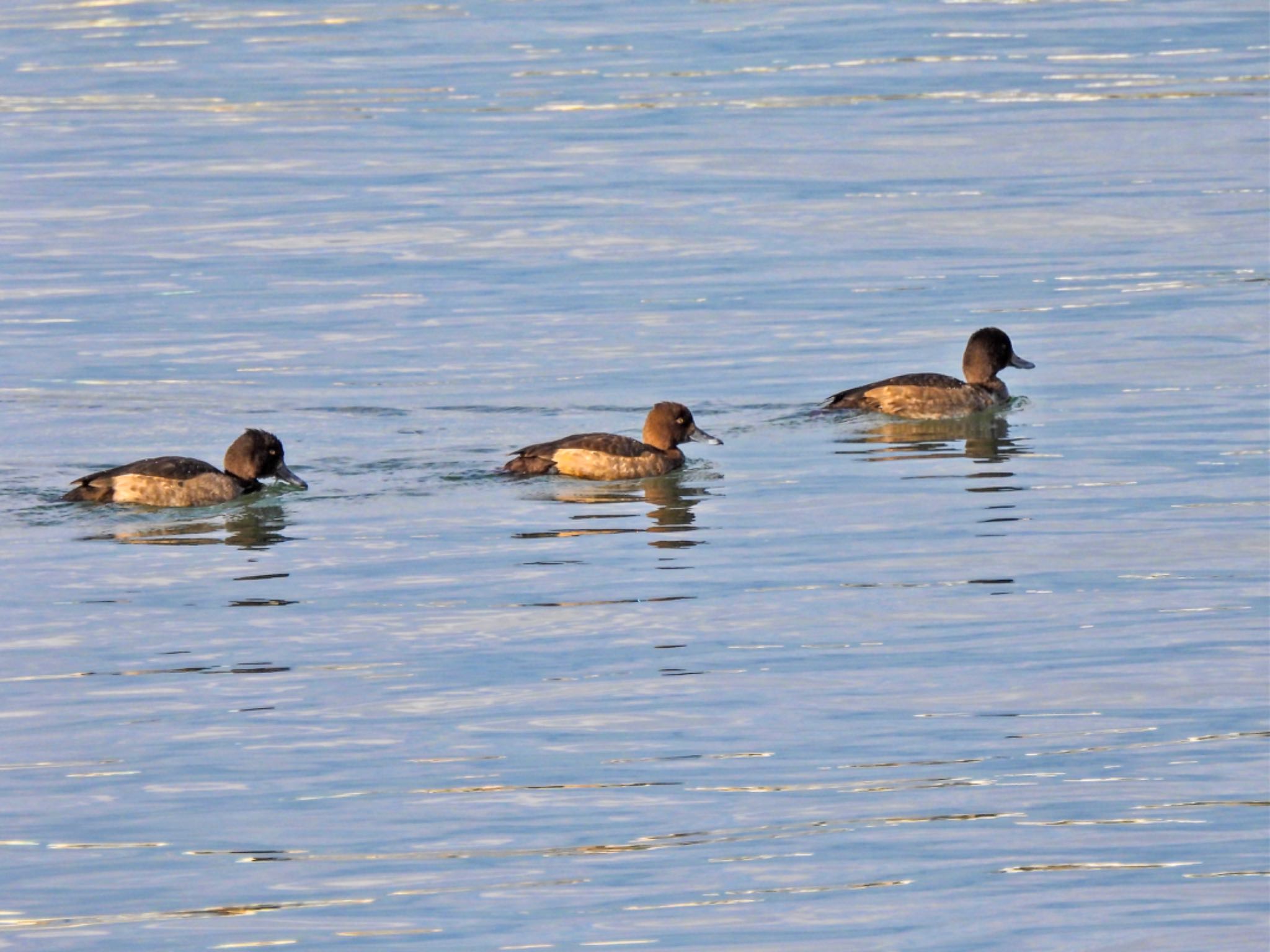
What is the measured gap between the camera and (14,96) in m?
37.9

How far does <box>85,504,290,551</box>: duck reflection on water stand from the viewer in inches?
608

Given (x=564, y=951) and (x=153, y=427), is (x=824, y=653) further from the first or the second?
(x=153, y=427)

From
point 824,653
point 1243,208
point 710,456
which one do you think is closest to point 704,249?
point 1243,208

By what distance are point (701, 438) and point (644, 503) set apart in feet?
3.86

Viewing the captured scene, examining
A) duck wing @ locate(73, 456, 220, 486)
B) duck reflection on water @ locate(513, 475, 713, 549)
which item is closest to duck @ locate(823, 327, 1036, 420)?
duck reflection on water @ locate(513, 475, 713, 549)

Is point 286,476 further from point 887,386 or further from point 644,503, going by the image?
point 887,386

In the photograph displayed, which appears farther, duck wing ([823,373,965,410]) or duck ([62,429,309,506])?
duck wing ([823,373,965,410])

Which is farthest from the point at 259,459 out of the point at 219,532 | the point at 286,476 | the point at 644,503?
the point at 644,503

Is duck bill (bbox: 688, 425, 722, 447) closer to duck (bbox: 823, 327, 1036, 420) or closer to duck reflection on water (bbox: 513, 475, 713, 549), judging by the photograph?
duck reflection on water (bbox: 513, 475, 713, 549)

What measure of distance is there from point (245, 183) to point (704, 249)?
23.6 ft

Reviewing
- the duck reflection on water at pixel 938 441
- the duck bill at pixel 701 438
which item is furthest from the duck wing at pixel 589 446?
the duck reflection on water at pixel 938 441

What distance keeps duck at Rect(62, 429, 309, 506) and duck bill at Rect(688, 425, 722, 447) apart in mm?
2770

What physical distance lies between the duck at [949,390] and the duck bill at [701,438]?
1317mm

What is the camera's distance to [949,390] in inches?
769
